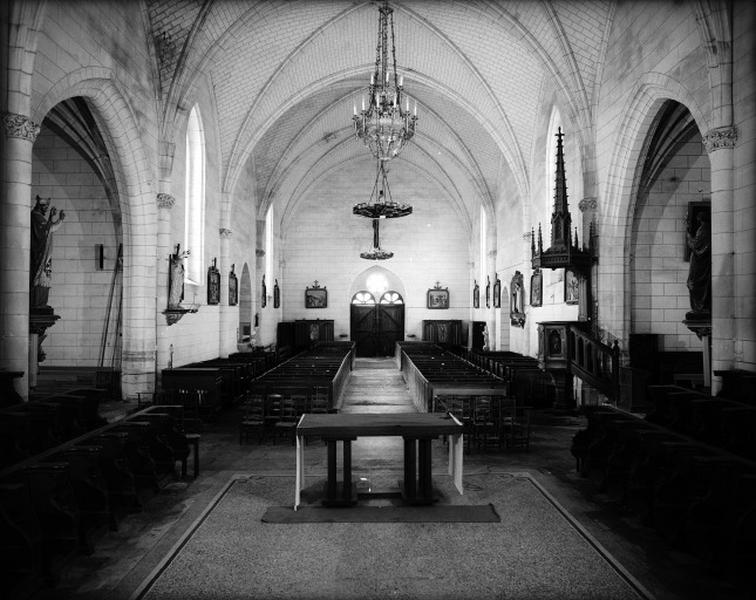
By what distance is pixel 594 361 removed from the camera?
1099 centimetres

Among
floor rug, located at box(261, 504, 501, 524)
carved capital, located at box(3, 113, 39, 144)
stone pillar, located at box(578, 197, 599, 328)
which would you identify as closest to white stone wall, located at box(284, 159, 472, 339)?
stone pillar, located at box(578, 197, 599, 328)

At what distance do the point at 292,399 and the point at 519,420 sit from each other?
15.3 ft

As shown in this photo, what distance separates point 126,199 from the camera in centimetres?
1217

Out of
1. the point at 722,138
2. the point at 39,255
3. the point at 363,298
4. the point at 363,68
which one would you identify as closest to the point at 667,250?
the point at 722,138

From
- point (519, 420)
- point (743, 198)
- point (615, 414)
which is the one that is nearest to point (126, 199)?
point (519, 420)

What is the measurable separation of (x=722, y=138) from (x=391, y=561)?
25.0 ft

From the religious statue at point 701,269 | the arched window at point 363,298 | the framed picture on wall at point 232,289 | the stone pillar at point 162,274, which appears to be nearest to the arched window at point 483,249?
the arched window at point 363,298

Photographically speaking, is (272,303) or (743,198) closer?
(743,198)

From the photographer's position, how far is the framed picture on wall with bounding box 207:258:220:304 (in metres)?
16.1

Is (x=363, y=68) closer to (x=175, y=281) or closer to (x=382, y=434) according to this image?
(x=175, y=281)

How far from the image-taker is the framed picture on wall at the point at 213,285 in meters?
16.1

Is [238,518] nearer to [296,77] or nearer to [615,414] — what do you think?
[615,414]

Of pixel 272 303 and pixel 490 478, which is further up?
pixel 272 303

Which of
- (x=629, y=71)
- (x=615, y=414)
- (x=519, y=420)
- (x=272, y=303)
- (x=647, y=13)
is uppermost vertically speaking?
(x=647, y=13)
